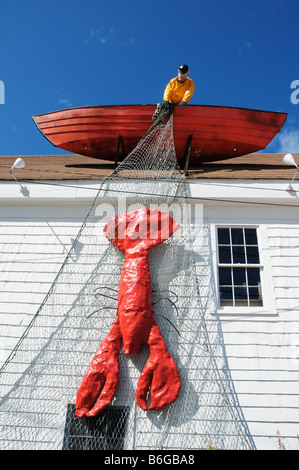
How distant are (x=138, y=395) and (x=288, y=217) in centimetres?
395

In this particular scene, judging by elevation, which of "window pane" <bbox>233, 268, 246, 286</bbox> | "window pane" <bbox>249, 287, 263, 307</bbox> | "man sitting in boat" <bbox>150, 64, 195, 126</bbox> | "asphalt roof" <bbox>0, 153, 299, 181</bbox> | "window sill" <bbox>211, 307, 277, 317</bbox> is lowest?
"window sill" <bbox>211, 307, 277, 317</bbox>

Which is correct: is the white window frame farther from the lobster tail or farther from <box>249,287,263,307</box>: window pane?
the lobster tail

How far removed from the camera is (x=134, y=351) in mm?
4473

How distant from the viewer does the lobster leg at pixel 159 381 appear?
4.23 meters

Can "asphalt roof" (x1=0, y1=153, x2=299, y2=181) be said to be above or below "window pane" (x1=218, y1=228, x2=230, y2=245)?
above

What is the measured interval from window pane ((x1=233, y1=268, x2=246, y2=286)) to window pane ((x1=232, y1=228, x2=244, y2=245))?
1.68ft

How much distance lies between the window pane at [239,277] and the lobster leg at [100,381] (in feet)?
7.34

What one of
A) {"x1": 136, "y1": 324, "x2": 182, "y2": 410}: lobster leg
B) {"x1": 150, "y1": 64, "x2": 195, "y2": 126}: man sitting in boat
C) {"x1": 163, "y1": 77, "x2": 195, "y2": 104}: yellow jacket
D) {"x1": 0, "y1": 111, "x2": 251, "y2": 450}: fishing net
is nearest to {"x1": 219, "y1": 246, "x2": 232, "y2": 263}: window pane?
{"x1": 0, "y1": 111, "x2": 251, "y2": 450}: fishing net

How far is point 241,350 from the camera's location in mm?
4703

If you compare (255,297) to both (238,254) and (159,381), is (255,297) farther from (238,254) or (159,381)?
(159,381)

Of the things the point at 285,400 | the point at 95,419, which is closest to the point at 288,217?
the point at 285,400

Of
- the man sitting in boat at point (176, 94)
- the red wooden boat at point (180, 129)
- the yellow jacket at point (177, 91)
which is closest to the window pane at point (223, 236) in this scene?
the red wooden boat at point (180, 129)

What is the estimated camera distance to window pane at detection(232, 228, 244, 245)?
5695 millimetres
